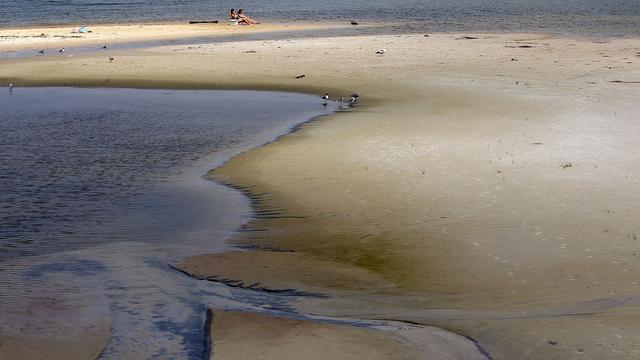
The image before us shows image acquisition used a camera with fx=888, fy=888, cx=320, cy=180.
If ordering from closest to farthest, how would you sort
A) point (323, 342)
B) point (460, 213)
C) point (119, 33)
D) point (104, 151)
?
point (323, 342) → point (460, 213) → point (104, 151) → point (119, 33)

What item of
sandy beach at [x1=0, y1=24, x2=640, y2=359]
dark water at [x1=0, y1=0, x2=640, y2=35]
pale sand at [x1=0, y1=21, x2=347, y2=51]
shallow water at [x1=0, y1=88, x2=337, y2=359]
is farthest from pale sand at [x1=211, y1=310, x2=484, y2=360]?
dark water at [x1=0, y1=0, x2=640, y2=35]

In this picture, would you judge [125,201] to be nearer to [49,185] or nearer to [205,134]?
[49,185]

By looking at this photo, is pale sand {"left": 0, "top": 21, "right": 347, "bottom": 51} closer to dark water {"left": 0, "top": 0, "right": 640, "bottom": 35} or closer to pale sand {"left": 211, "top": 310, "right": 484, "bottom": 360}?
dark water {"left": 0, "top": 0, "right": 640, "bottom": 35}

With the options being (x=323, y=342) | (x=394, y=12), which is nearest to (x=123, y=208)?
(x=323, y=342)

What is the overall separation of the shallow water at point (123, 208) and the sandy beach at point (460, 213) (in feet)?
1.48

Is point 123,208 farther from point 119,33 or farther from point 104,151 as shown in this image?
point 119,33

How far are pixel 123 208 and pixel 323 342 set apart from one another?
5.57 meters

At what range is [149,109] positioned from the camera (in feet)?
66.5

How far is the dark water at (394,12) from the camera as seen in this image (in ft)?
141

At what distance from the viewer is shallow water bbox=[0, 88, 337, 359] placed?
8164 millimetres

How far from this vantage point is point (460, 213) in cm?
1079

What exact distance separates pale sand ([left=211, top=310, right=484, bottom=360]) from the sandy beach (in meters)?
0.03

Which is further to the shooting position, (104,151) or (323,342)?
(104,151)

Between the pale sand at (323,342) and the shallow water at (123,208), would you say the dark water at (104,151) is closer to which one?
the shallow water at (123,208)
